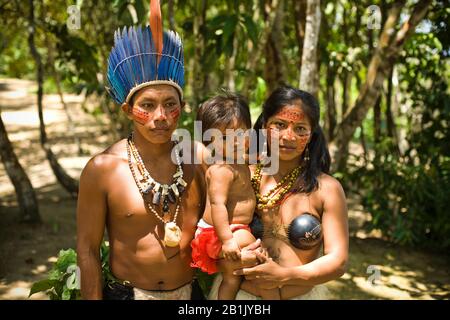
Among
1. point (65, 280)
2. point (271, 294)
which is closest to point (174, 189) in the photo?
point (271, 294)

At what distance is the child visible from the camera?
76.4 inches

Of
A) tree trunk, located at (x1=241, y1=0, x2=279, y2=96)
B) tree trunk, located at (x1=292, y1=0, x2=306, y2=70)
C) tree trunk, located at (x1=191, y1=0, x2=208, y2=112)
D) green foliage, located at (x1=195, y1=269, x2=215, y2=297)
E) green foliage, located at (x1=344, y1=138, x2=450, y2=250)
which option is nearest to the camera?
green foliage, located at (x1=195, y1=269, x2=215, y2=297)

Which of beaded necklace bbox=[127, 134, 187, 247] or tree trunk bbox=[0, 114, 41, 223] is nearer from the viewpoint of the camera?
beaded necklace bbox=[127, 134, 187, 247]

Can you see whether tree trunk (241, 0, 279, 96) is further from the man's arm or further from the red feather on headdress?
the man's arm

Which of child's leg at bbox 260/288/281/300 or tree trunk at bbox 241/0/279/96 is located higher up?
tree trunk at bbox 241/0/279/96

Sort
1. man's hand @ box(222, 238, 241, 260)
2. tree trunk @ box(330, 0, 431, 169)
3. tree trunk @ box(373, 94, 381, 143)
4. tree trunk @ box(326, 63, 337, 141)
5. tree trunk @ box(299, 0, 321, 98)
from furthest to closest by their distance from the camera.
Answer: tree trunk @ box(326, 63, 337, 141), tree trunk @ box(373, 94, 381, 143), tree trunk @ box(330, 0, 431, 169), tree trunk @ box(299, 0, 321, 98), man's hand @ box(222, 238, 241, 260)

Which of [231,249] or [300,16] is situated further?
[300,16]

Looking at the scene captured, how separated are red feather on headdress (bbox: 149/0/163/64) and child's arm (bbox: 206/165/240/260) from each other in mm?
498

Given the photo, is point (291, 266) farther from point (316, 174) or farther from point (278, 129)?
point (278, 129)

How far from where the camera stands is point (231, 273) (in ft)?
6.55

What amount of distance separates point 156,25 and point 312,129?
2.42 feet

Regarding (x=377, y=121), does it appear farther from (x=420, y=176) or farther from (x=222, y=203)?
(x=222, y=203)

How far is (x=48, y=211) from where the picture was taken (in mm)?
6637

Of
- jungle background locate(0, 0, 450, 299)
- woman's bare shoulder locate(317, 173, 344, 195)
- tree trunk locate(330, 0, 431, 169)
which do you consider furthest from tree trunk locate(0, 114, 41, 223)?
woman's bare shoulder locate(317, 173, 344, 195)
